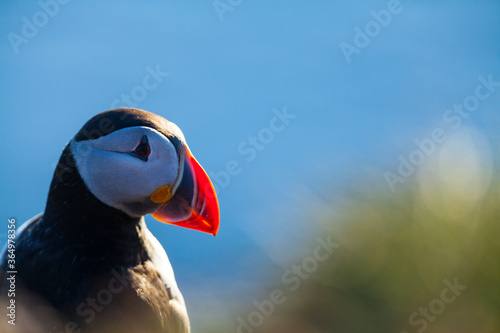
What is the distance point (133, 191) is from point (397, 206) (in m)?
2.33

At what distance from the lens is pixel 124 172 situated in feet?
5.63

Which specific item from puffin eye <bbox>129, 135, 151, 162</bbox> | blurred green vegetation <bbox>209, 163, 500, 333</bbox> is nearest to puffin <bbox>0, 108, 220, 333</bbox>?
puffin eye <bbox>129, 135, 151, 162</bbox>

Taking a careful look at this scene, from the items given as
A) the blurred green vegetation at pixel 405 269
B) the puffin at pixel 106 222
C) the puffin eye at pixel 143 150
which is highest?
the puffin eye at pixel 143 150

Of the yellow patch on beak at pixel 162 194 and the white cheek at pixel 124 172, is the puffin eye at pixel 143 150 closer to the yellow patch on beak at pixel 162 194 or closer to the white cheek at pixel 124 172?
the white cheek at pixel 124 172

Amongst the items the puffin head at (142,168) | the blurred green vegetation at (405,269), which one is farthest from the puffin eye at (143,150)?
the blurred green vegetation at (405,269)

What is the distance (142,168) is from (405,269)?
2180 millimetres

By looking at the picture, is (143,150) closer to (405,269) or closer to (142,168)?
(142,168)

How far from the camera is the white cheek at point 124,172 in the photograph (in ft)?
5.60

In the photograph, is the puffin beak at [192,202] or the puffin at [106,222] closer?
the puffin at [106,222]

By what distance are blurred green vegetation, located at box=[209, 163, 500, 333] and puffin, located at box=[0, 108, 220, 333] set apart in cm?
171

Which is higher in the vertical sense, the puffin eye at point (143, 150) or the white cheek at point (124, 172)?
the puffin eye at point (143, 150)

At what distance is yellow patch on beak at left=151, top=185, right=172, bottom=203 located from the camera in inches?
69.9

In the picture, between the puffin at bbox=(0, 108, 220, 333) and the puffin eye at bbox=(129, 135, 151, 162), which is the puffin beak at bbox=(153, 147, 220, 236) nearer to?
the puffin at bbox=(0, 108, 220, 333)

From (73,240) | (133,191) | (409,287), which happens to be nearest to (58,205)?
(73,240)
